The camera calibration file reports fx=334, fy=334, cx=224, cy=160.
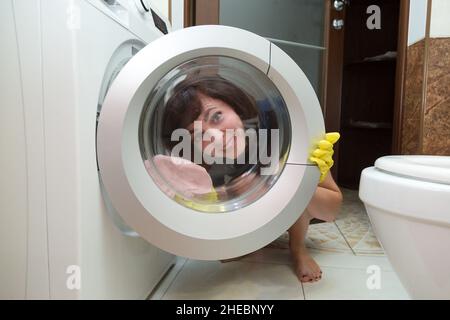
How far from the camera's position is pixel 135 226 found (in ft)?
1.85

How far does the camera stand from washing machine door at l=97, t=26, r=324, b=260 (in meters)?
0.55

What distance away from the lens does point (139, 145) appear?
62 cm

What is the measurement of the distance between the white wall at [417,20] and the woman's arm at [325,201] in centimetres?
67

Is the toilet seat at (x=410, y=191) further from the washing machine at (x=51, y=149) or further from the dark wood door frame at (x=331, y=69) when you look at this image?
the dark wood door frame at (x=331, y=69)

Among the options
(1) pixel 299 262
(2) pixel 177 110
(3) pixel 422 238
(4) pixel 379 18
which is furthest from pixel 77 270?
(4) pixel 379 18

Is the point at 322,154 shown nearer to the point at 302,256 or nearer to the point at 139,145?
the point at 139,145

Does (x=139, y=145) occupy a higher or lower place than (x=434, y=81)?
lower

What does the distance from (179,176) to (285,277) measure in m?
0.43

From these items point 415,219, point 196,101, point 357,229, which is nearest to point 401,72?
point 357,229

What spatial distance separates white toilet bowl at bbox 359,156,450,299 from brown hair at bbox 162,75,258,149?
0.33 metres

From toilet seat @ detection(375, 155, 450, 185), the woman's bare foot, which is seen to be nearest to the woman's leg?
the woman's bare foot

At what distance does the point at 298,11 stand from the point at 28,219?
1.43 m

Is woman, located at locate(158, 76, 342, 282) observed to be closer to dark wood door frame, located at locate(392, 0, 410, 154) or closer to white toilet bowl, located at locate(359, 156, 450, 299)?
white toilet bowl, located at locate(359, 156, 450, 299)
